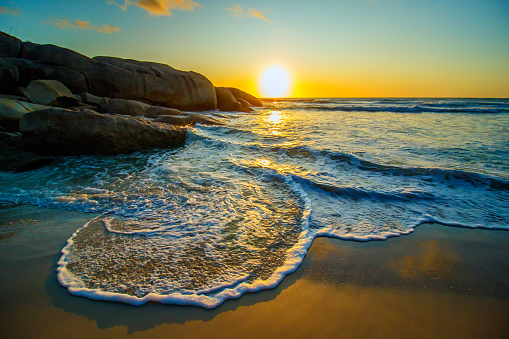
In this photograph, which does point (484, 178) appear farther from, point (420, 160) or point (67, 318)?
point (67, 318)

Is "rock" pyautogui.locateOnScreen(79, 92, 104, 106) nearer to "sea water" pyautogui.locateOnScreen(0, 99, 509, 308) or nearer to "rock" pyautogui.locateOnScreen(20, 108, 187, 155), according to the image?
"rock" pyautogui.locateOnScreen(20, 108, 187, 155)

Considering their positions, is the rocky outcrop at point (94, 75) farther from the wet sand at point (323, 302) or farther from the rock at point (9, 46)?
the wet sand at point (323, 302)

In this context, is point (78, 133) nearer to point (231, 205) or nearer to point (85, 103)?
point (231, 205)

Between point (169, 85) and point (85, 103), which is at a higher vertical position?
point (169, 85)

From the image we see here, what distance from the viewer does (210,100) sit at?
15.5m

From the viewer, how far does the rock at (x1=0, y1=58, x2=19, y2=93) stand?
26.3 ft

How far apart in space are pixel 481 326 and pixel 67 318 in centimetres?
221

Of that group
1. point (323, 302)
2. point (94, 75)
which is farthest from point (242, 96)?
point (323, 302)

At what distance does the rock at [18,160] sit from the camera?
3.99 metres

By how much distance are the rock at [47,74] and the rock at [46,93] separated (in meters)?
2.33

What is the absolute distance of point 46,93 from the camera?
7.61 m

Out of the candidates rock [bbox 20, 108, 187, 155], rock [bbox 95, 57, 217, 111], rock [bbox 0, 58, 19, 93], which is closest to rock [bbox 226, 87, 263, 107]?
rock [bbox 95, 57, 217, 111]

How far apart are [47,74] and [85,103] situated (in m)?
1.96

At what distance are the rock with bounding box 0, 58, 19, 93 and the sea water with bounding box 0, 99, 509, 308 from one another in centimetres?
610
